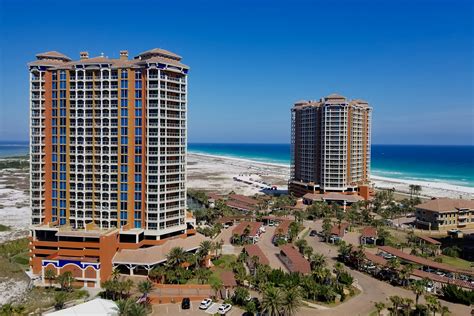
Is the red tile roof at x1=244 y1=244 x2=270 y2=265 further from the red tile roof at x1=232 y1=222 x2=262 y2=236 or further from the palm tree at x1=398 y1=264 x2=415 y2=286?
the palm tree at x1=398 y1=264 x2=415 y2=286

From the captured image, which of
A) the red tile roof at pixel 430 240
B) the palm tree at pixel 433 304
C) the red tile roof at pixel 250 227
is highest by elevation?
the palm tree at pixel 433 304

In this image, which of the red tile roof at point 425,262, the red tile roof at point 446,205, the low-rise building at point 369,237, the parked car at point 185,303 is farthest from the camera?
the red tile roof at point 446,205

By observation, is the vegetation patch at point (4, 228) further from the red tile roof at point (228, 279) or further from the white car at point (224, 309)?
the white car at point (224, 309)

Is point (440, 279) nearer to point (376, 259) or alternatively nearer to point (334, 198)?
point (376, 259)

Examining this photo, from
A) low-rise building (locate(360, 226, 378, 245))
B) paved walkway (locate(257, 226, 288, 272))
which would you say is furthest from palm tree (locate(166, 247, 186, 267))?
low-rise building (locate(360, 226, 378, 245))

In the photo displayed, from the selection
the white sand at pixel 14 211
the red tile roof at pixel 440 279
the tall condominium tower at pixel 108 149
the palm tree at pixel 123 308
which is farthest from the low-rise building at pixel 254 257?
the white sand at pixel 14 211

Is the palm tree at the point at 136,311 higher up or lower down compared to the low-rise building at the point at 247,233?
higher up

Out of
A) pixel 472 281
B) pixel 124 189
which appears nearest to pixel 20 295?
pixel 124 189

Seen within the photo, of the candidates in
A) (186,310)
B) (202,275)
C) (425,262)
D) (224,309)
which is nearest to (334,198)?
(425,262)
